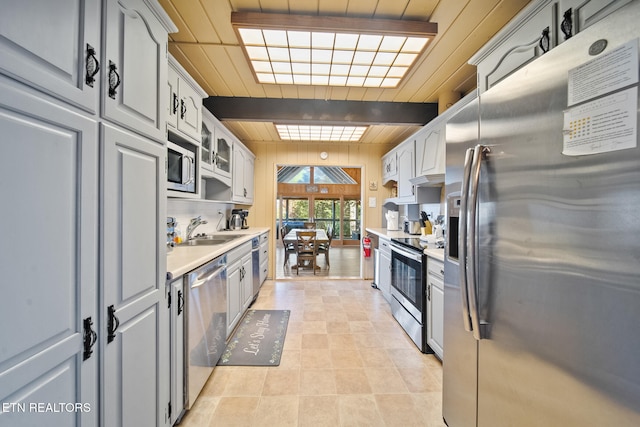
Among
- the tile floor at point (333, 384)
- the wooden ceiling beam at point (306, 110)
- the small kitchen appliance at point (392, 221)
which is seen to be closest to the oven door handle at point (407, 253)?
the tile floor at point (333, 384)

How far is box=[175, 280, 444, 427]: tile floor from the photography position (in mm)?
1628

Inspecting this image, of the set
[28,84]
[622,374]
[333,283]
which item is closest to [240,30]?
[28,84]

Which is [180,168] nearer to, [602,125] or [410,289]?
[602,125]

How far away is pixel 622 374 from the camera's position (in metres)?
0.63

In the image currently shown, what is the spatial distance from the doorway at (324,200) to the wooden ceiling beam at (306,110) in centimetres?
570

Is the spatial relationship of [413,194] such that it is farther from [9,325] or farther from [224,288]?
[9,325]

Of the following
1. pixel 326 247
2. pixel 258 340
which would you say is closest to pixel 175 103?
pixel 258 340

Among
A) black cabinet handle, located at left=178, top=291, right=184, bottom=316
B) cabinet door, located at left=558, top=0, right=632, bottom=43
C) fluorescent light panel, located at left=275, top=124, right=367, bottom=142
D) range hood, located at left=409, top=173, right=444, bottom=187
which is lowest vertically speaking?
black cabinet handle, located at left=178, top=291, right=184, bottom=316

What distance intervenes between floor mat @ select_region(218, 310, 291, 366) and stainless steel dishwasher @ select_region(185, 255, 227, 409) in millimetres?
176

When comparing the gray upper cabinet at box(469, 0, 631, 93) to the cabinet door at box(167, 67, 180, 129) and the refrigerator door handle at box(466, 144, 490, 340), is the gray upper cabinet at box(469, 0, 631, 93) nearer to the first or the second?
the refrigerator door handle at box(466, 144, 490, 340)

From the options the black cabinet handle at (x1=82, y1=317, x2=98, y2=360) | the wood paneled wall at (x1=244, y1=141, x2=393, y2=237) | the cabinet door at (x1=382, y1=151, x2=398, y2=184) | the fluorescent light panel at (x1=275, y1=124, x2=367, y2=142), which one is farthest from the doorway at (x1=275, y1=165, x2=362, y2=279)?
the black cabinet handle at (x1=82, y1=317, x2=98, y2=360)

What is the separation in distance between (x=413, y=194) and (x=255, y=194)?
2.80 meters

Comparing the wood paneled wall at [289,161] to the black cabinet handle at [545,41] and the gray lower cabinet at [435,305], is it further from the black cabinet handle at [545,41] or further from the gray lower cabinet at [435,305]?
the black cabinet handle at [545,41]

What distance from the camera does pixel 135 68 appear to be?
108cm
